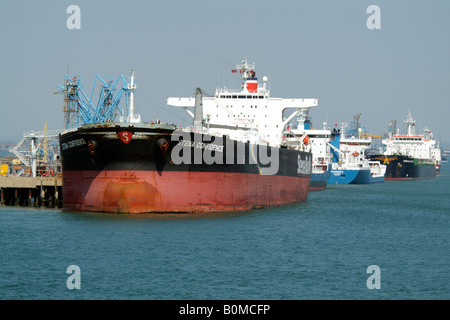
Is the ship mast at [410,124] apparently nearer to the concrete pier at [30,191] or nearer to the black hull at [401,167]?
the black hull at [401,167]

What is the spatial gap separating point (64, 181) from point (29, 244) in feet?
25.6

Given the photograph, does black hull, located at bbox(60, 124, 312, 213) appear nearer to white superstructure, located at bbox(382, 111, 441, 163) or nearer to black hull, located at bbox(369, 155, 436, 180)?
black hull, located at bbox(369, 155, 436, 180)

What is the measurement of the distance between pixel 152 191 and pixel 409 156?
223 feet

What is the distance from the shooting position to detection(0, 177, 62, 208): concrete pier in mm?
32344

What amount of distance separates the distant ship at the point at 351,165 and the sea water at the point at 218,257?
3820 centimetres

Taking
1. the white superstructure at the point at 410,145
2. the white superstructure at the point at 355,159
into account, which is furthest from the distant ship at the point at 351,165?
the white superstructure at the point at 410,145

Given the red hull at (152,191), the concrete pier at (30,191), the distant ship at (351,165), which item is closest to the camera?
the red hull at (152,191)

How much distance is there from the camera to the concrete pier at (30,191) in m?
32.3

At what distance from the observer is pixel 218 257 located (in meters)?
19.4

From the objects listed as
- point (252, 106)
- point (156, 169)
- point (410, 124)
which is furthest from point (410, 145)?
point (156, 169)

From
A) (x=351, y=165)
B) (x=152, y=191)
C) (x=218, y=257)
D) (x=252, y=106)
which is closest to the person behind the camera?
(x=218, y=257)

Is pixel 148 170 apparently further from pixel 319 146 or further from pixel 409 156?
pixel 409 156

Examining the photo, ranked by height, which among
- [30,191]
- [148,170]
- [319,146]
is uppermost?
[319,146]

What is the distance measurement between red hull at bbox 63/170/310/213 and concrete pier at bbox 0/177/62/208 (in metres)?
4.34
